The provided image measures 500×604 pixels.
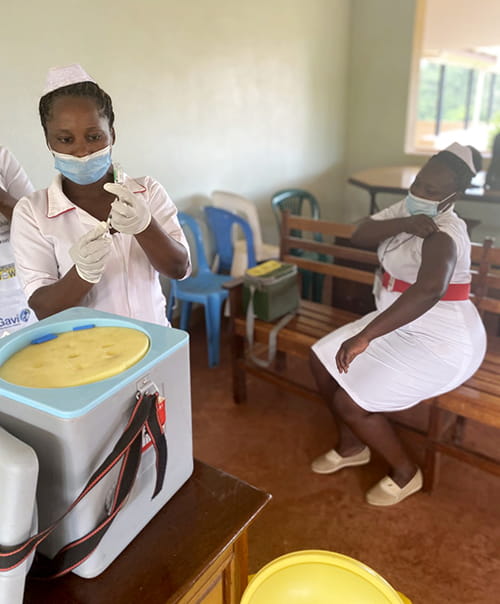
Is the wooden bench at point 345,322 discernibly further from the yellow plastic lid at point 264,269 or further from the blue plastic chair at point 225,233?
the blue plastic chair at point 225,233

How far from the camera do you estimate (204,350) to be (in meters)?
3.13

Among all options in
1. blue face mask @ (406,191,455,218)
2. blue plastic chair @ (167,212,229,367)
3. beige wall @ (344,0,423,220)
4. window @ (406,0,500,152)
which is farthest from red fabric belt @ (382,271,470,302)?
window @ (406,0,500,152)

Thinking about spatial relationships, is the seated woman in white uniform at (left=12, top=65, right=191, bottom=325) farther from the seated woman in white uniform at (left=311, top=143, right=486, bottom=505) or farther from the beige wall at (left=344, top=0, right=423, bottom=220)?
the beige wall at (left=344, top=0, right=423, bottom=220)

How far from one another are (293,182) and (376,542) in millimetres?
3068

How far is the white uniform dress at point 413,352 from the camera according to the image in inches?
68.0

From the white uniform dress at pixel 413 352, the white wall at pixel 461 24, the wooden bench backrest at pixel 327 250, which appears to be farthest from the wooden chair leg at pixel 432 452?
the white wall at pixel 461 24

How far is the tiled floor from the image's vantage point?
5.36 feet

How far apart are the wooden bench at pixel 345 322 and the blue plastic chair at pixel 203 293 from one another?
39 centimetres

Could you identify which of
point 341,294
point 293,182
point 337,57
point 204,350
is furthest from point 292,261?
point 337,57

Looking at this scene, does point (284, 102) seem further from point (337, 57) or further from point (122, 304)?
point (122, 304)

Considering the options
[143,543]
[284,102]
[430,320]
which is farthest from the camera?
[284,102]

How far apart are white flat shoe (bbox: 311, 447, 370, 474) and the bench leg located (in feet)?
1.96

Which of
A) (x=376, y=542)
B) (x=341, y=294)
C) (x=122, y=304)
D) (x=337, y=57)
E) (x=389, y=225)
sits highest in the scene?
(x=337, y=57)

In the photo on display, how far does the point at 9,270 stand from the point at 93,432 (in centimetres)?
114
